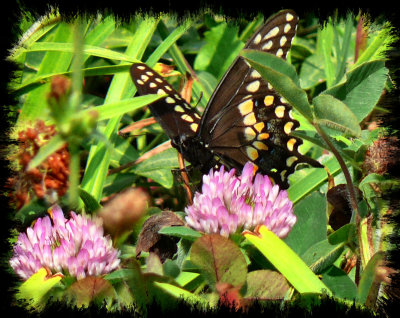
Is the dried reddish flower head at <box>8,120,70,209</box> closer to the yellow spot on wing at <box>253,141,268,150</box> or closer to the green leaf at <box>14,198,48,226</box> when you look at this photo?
the green leaf at <box>14,198,48,226</box>

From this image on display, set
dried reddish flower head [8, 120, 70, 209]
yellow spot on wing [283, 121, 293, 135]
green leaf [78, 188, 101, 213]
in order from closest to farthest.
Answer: green leaf [78, 188, 101, 213] → dried reddish flower head [8, 120, 70, 209] → yellow spot on wing [283, 121, 293, 135]

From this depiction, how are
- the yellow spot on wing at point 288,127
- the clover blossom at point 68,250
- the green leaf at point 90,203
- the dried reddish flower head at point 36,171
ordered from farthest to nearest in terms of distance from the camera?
the yellow spot on wing at point 288,127 < the dried reddish flower head at point 36,171 < the green leaf at point 90,203 < the clover blossom at point 68,250

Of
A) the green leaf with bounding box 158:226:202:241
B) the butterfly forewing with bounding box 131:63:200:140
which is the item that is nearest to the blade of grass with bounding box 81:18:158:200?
the butterfly forewing with bounding box 131:63:200:140

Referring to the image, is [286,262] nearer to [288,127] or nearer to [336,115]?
[336,115]

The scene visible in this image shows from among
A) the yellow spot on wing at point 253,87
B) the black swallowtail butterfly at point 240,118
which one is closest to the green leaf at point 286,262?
the black swallowtail butterfly at point 240,118

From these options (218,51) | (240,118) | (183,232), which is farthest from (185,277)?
(218,51)

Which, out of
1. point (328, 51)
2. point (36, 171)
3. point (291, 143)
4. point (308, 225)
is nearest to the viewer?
point (308, 225)

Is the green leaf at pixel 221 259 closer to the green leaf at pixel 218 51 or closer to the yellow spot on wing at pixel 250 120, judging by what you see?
the yellow spot on wing at pixel 250 120
